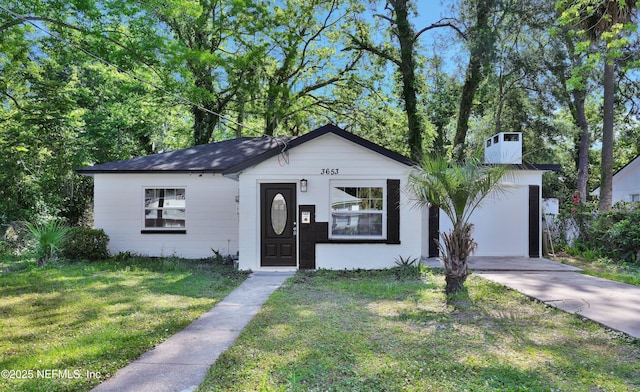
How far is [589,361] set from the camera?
407 cm

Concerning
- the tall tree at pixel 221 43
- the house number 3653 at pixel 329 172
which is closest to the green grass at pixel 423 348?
the house number 3653 at pixel 329 172

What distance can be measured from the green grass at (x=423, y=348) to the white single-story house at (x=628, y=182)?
16145mm

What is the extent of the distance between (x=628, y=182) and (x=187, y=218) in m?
20.2

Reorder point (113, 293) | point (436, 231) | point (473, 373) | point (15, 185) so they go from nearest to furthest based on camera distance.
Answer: point (473, 373), point (113, 293), point (436, 231), point (15, 185)

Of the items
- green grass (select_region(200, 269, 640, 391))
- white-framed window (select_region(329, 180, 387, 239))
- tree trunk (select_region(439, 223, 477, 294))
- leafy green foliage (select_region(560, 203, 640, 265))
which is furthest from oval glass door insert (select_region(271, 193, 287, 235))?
leafy green foliage (select_region(560, 203, 640, 265))

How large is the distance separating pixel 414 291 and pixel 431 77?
13736mm

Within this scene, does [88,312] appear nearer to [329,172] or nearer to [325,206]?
[325,206]

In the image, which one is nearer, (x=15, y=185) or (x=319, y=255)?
(x=319, y=255)

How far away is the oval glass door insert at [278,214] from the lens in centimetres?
973

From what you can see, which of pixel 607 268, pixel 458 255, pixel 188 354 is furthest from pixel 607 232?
pixel 188 354

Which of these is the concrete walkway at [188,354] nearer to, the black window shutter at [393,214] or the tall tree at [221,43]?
the black window shutter at [393,214]

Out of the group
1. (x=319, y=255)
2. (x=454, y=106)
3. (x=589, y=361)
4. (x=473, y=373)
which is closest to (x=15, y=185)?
(x=319, y=255)

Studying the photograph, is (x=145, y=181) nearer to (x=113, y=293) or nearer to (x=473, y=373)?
(x=113, y=293)

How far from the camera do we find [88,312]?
5.93 meters
